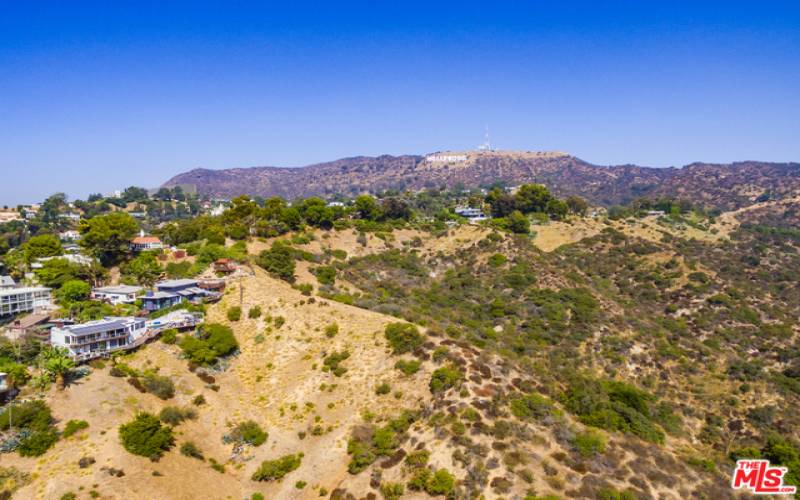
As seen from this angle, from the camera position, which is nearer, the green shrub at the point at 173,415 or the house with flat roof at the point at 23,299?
the green shrub at the point at 173,415

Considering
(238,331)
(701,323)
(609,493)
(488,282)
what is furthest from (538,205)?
(609,493)

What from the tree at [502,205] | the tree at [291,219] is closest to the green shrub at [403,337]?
the tree at [291,219]

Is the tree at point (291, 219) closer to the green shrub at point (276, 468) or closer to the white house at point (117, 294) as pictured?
the white house at point (117, 294)

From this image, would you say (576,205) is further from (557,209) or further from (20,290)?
(20,290)

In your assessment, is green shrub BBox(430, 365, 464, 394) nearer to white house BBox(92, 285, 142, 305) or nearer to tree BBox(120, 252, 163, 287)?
white house BBox(92, 285, 142, 305)

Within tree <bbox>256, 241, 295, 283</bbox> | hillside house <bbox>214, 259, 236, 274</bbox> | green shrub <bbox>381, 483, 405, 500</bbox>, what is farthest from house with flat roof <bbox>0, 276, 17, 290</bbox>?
green shrub <bbox>381, 483, 405, 500</bbox>

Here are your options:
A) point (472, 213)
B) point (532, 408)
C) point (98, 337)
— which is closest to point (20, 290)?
point (98, 337)
